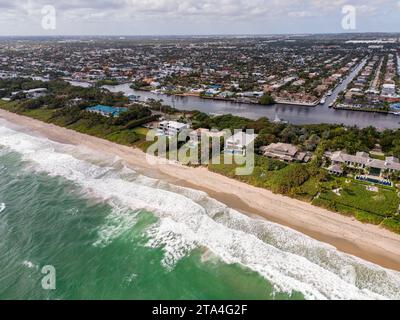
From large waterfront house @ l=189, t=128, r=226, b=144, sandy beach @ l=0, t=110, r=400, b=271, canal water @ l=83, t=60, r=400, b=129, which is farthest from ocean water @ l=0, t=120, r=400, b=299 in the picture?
canal water @ l=83, t=60, r=400, b=129

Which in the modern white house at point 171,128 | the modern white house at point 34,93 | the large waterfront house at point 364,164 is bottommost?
the large waterfront house at point 364,164

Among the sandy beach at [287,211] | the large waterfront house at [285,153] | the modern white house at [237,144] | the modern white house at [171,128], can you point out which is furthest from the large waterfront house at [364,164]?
the modern white house at [171,128]

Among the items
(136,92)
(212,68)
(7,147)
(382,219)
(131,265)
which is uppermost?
(212,68)

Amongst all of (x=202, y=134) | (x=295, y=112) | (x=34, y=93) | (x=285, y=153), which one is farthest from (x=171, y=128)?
(x=34, y=93)

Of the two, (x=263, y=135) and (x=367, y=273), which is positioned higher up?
(x=263, y=135)

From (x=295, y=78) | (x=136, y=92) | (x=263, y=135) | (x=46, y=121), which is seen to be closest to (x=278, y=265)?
(x=263, y=135)

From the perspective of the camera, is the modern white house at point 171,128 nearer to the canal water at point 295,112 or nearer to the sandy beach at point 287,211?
the sandy beach at point 287,211
